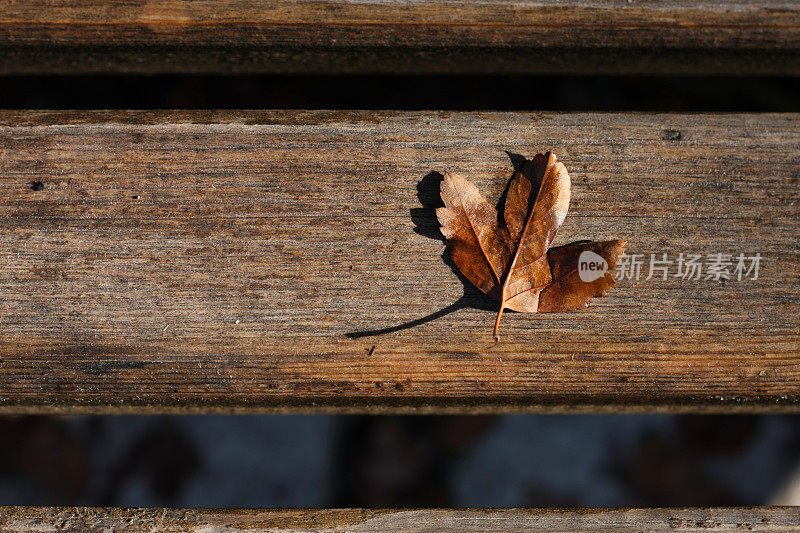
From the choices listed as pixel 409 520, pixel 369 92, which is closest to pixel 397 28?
pixel 369 92

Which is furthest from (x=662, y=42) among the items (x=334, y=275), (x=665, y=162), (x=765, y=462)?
(x=765, y=462)

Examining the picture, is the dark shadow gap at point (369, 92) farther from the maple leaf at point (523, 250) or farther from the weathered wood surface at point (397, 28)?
the maple leaf at point (523, 250)

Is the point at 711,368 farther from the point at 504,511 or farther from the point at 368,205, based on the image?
the point at 368,205

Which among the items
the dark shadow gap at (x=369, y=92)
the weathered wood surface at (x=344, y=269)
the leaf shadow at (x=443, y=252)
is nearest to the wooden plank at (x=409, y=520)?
the weathered wood surface at (x=344, y=269)

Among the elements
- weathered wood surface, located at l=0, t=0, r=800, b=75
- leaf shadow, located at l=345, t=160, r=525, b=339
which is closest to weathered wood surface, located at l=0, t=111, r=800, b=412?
leaf shadow, located at l=345, t=160, r=525, b=339

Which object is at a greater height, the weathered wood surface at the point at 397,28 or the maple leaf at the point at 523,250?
the weathered wood surface at the point at 397,28

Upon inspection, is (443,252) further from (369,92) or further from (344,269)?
(369,92)

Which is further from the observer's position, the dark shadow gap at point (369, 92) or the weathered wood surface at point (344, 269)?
the dark shadow gap at point (369, 92)

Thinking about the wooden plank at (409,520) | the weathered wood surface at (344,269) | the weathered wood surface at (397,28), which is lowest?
the wooden plank at (409,520)
